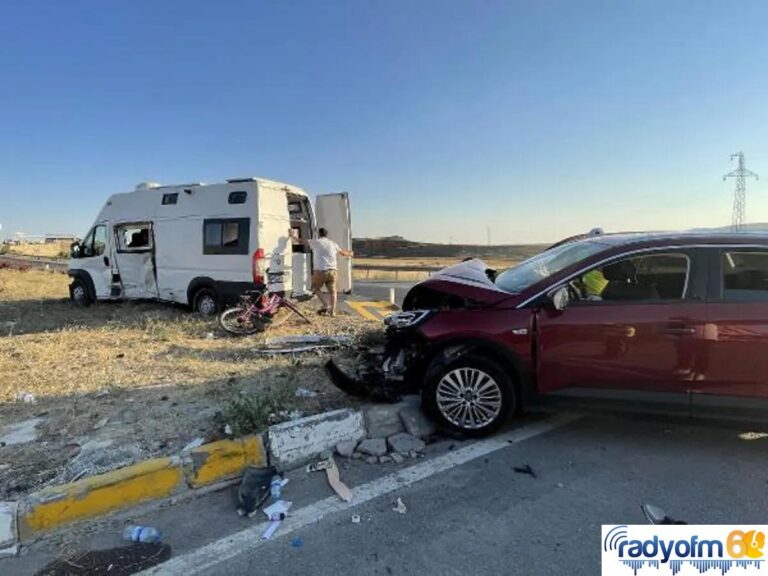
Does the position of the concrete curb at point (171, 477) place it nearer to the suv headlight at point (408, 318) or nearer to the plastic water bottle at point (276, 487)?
the plastic water bottle at point (276, 487)

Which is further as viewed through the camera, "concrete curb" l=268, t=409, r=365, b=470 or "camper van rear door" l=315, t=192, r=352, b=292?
"camper van rear door" l=315, t=192, r=352, b=292

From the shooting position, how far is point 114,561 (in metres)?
2.94

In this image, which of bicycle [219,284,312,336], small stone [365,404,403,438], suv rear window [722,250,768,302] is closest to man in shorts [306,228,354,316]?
bicycle [219,284,312,336]

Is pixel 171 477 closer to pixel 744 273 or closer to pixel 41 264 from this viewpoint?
pixel 744 273

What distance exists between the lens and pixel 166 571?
2836 millimetres

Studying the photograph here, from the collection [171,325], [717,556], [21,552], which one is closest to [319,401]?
[21,552]

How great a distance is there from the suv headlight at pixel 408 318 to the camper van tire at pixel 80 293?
10201mm

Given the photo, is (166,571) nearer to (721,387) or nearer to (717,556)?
(717,556)

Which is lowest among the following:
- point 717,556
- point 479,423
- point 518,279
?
point 717,556

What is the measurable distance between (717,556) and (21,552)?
389cm

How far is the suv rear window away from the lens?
13.4 feet

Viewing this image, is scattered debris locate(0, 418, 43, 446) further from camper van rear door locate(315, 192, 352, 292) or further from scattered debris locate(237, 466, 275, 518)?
camper van rear door locate(315, 192, 352, 292)

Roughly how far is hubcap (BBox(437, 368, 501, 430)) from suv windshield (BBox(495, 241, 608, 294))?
81 cm

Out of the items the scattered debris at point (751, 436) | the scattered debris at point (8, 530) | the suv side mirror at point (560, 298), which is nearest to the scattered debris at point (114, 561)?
the scattered debris at point (8, 530)
